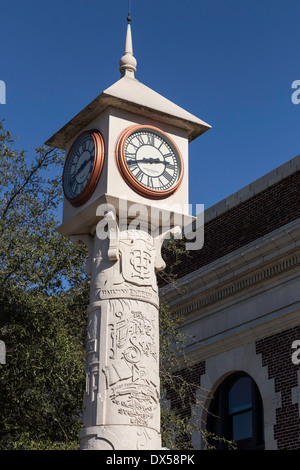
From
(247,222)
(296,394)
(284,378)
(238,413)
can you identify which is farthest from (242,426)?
(247,222)

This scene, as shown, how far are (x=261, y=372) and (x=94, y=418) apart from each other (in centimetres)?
852

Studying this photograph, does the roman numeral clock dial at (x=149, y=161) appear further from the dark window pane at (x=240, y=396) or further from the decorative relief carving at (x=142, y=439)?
the dark window pane at (x=240, y=396)

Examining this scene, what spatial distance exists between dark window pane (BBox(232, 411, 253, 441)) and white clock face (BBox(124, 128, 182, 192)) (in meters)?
8.50

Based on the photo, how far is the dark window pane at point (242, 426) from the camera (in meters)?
18.9

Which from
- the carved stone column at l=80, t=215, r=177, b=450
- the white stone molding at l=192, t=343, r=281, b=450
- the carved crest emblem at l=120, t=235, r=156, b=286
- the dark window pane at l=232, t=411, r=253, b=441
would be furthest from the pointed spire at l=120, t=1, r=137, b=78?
the dark window pane at l=232, t=411, r=253, b=441

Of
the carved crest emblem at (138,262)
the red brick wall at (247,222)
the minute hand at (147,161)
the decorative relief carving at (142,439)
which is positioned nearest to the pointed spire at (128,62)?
the minute hand at (147,161)

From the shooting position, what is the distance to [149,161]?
12125 mm

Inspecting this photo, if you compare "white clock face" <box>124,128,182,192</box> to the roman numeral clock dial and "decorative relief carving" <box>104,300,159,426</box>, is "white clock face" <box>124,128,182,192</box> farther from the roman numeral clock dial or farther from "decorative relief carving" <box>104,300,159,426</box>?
"decorative relief carving" <box>104,300,159,426</box>

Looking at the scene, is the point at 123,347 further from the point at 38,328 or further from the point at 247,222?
the point at 247,222

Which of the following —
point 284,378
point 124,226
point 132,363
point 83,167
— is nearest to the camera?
point 132,363

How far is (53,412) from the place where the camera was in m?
15.0

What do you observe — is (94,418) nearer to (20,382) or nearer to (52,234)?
(20,382)

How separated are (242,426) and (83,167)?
29.9 ft

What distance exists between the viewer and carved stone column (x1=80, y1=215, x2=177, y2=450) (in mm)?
10672
